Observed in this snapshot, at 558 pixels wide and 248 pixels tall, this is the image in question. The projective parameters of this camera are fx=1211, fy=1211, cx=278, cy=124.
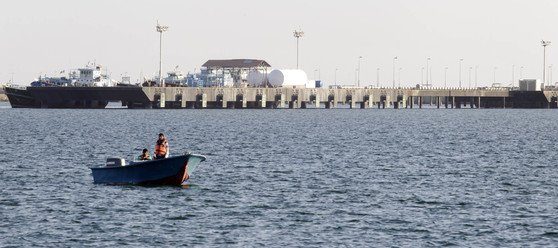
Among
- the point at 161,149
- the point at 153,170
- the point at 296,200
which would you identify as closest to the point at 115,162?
the point at 153,170

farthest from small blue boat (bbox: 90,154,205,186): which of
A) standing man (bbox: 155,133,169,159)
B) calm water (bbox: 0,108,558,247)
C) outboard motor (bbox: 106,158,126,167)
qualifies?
calm water (bbox: 0,108,558,247)

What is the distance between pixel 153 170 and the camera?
6494 centimetres

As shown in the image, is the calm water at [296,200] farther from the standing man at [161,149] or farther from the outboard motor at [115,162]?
the standing man at [161,149]

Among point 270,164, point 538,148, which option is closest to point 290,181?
point 270,164

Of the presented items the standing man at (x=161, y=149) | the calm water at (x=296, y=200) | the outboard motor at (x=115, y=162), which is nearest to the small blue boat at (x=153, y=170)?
the outboard motor at (x=115, y=162)

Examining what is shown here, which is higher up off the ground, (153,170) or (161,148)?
(161,148)

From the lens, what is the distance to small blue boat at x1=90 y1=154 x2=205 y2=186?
2539 inches

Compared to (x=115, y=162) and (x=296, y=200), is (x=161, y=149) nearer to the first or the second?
(x=115, y=162)

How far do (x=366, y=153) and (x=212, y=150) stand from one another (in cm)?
1351

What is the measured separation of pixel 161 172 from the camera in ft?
213

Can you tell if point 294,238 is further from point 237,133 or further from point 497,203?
point 237,133

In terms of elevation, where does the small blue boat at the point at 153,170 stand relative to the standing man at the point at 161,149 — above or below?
below

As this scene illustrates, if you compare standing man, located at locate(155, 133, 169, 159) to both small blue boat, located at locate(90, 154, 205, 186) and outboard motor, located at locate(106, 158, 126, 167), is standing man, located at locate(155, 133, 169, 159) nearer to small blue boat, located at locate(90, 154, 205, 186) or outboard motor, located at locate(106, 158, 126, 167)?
small blue boat, located at locate(90, 154, 205, 186)

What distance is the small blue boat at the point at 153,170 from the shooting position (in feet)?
Result: 212
